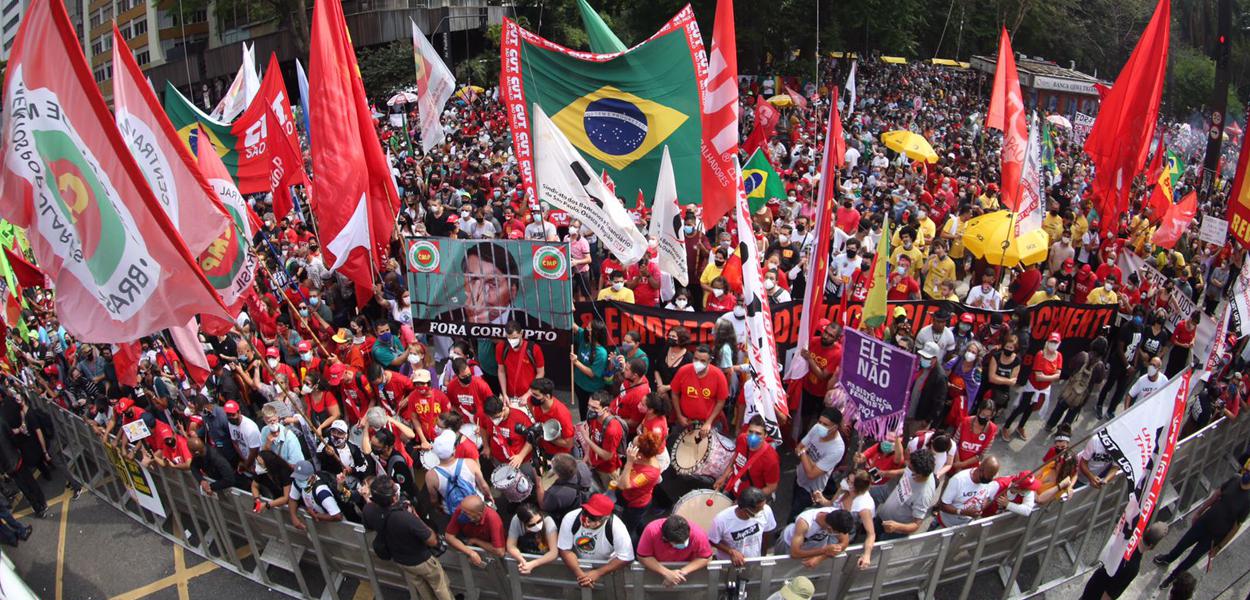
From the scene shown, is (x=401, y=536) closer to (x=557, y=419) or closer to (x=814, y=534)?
(x=557, y=419)

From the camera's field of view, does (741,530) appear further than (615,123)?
No

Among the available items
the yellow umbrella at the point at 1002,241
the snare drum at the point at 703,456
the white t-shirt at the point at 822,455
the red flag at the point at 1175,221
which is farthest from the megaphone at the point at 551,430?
the red flag at the point at 1175,221

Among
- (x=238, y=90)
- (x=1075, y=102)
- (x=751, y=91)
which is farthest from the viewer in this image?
(x=1075, y=102)

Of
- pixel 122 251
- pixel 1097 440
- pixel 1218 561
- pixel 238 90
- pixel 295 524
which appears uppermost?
pixel 238 90

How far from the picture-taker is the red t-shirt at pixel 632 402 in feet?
22.6

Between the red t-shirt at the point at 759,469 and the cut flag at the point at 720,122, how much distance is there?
383 centimetres

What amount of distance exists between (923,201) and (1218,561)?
8.86m

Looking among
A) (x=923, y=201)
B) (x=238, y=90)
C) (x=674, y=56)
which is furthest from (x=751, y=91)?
(x=674, y=56)

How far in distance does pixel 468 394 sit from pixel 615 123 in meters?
4.31

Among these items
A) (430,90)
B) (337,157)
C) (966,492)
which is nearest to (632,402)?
(966,492)

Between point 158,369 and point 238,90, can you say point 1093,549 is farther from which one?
point 238,90

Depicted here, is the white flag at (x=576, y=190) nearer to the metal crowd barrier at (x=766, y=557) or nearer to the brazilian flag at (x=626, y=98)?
the brazilian flag at (x=626, y=98)

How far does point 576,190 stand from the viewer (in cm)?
803

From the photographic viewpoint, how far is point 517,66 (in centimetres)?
912
